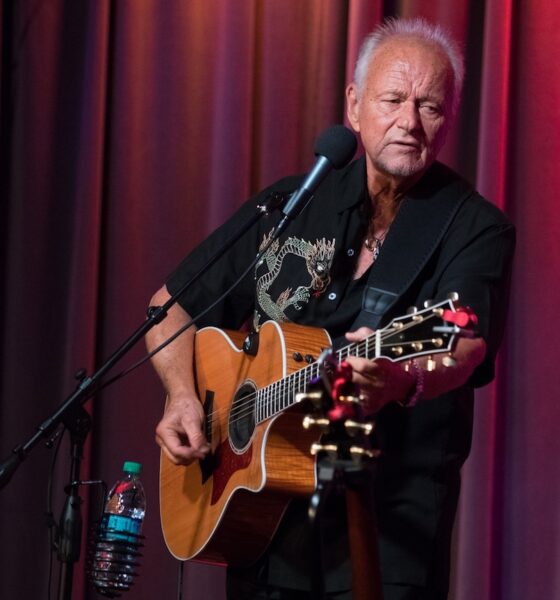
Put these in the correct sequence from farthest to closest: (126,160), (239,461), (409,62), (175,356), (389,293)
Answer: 1. (126,160)
2. (175,356)
3. (409,62)
4. (239,461)
5. (389,293)

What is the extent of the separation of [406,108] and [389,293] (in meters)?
0.49

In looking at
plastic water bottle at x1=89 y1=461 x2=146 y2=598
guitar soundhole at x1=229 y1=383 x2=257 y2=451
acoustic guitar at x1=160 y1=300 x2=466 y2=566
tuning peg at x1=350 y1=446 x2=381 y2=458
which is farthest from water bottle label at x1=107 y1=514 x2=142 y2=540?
tuning peg at x1=350 y1=446 x2=381 y2=458

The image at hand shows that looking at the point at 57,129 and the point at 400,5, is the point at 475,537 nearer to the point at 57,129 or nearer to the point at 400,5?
the point at 400,5

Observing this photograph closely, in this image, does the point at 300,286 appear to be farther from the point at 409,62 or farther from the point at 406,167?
the point at 409,62

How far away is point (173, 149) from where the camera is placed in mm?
3789

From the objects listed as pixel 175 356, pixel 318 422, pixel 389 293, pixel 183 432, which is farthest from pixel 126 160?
pixel 318 422

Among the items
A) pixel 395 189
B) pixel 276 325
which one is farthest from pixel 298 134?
pixel 276 325

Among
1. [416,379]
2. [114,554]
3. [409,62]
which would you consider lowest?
[114,554]

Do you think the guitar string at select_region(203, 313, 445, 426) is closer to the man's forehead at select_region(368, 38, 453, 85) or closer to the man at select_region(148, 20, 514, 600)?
the man at select_region(148, 20, 514, 600)

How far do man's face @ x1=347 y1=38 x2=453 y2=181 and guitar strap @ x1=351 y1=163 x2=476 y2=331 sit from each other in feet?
0.26

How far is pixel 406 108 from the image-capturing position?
102 inches

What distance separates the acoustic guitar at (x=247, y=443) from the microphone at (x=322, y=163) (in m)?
0.28

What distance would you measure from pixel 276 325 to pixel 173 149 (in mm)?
1498

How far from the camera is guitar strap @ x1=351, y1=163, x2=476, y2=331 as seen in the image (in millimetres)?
2404
